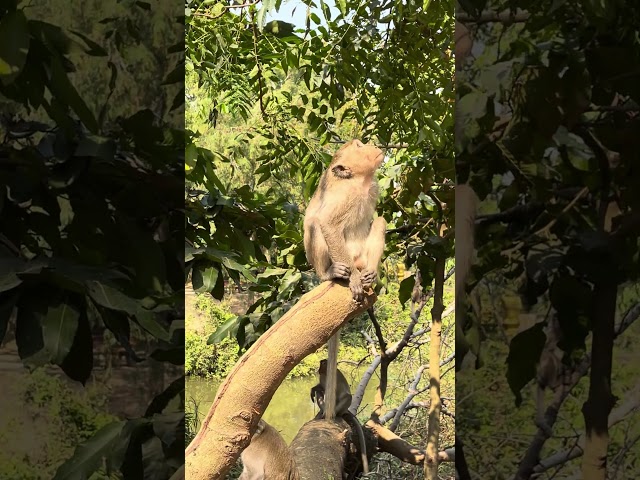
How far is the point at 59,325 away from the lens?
567 mm

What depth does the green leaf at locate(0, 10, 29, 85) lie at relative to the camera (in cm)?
56

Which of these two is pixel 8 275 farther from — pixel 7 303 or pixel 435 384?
pixel 435 384

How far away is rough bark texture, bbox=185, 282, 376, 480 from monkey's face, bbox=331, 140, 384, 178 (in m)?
0.74

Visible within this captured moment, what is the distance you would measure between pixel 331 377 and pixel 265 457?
58 centimetres

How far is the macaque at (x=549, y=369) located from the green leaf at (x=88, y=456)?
15.7 inches

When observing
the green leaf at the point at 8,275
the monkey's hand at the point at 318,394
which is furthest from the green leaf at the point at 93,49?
the monkey's hand at the point at 318,394

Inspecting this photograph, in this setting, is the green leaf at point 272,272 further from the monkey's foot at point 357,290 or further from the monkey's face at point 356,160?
the monkey's foot at point 357,290

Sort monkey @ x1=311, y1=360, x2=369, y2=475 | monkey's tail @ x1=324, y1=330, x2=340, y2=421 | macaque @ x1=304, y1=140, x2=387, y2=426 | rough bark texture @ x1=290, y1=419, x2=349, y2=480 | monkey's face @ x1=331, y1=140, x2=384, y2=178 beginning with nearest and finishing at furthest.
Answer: macaque @ x1=304, y1=140, x2=387, y2=426, monkey's face @ x1=331, y1=140, x2=384, y2=178, monkey's tail @ x1=324, y1=330, x2=340, y2=421, rough bark texture @ x1=290, y1=419, x2=349, y2=480, monkey @ x1=311, y1=360, x2=369, y2=475

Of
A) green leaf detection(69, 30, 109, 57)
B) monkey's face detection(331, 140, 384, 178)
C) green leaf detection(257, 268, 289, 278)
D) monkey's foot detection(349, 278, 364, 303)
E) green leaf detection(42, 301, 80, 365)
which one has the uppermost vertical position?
green leaf detection(69, 30, 109, 57)

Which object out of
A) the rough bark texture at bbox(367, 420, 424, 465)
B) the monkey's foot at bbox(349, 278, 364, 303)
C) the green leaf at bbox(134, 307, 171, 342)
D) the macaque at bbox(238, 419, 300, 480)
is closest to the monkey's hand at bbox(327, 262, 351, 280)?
the monkey's foot at bbox(349, 278, 364, 303)

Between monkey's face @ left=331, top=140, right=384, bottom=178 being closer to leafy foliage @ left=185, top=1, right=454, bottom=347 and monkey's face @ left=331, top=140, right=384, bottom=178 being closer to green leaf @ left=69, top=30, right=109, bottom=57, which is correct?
leafy foliage @ left=185, top=1, right=454, bottom=347

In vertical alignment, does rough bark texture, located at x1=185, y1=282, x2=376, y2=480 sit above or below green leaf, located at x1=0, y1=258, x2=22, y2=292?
below

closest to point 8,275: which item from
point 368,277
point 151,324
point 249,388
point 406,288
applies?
point 151,324

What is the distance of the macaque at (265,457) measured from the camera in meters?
2.14
